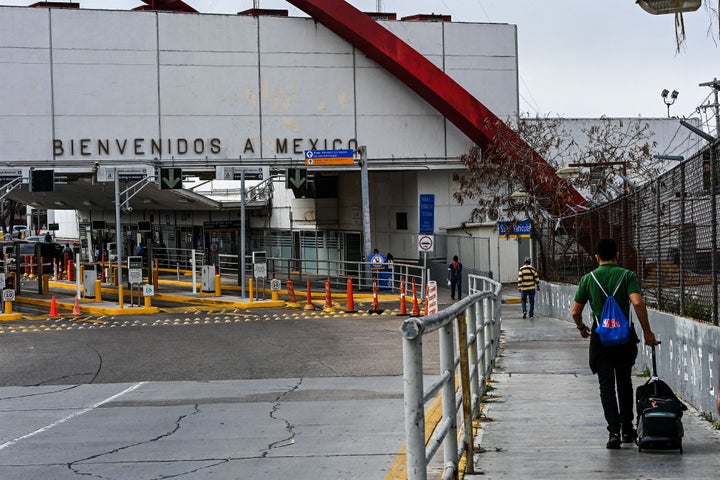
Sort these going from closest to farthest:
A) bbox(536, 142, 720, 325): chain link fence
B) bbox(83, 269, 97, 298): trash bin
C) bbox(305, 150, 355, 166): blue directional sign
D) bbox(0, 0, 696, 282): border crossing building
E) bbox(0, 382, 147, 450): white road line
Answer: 1. bbox(536, 142, 720, 325): chain link fence
2. bbox(0, 382, 147, 450): white road line
3. bbox(83, 269, 97, 298): trash bin
4. bbox(305, 150, 355, 166): blue directional sign
5. bbox(0, 0, 696, 282): border crossing building

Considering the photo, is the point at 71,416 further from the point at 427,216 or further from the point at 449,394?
the point at 427,216

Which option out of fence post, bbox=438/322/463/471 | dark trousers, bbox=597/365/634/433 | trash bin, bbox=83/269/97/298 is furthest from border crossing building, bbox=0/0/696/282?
fence post, bbox=438/322/463/471

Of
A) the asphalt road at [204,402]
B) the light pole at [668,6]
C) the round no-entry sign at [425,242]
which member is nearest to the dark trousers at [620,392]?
the asphalt road at [204,402]

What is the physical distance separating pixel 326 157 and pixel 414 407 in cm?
3507

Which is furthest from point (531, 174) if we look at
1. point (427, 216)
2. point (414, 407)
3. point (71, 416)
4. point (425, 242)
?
point (414, 407)

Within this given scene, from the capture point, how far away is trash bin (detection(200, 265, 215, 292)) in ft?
125

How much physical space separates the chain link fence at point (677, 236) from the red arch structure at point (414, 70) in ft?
85.5

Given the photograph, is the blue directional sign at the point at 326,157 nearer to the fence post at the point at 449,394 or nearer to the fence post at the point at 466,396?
the fence post at the point at 466,396

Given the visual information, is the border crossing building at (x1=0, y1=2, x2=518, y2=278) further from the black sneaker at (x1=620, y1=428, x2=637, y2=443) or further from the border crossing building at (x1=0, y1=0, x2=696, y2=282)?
the black sneaker at (x1=620, y1=428, x2=637, y2=443)

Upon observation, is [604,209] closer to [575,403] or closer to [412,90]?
[575,403]

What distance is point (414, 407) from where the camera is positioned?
552 centimetres

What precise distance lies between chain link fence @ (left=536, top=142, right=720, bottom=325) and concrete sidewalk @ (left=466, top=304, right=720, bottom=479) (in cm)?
119

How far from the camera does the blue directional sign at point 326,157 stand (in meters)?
39.9

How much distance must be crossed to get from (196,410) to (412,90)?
33991 mm
